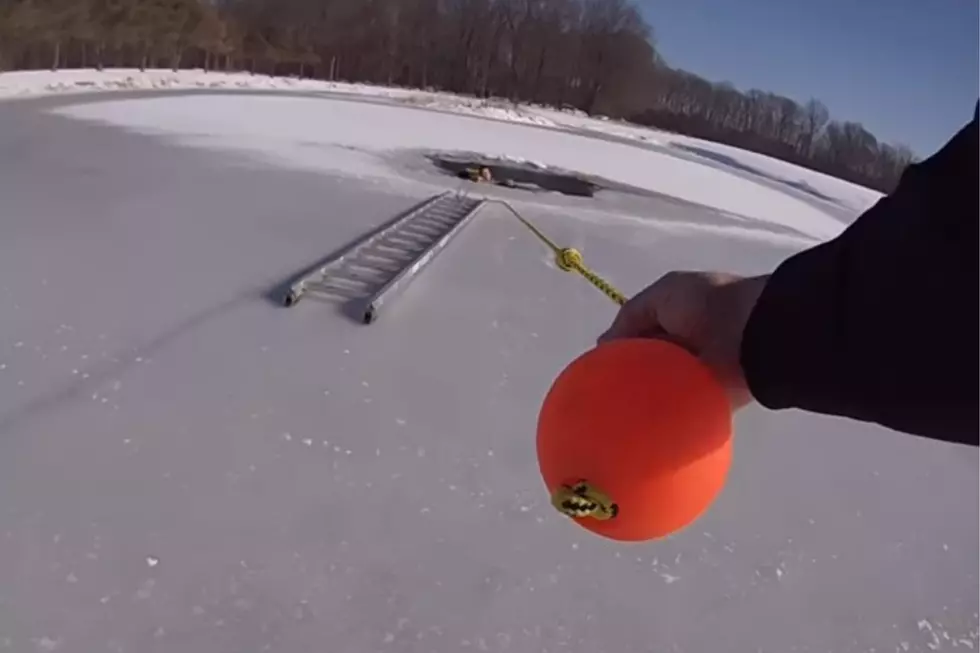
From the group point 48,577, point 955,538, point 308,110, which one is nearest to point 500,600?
point 48,577

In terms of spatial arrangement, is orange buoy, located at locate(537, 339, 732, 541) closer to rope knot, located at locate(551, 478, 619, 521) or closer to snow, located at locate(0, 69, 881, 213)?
rope knot, located at locate(551, 478, 619, 521)

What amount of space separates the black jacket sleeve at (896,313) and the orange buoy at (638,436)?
0.33 feet

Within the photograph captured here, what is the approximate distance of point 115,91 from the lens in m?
15.8

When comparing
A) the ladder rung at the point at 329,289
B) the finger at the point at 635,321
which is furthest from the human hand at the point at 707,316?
the ladder rung at the point at 329,289

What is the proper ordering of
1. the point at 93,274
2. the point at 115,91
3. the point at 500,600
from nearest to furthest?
the point at 500,600
the point at 93,274
the point at 115,91

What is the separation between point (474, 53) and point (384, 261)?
42.6 meters

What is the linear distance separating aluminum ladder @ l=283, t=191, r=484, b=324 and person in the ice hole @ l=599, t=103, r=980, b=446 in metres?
3.92

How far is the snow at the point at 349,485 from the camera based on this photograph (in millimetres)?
2588

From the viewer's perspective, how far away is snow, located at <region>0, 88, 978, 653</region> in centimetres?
259

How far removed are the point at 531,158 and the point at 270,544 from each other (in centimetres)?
1470

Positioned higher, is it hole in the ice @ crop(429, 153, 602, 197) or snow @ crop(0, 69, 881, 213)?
snow @ crop(0, 69, 881, 213)

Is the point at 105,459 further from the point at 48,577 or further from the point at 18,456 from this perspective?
the point at 48,577

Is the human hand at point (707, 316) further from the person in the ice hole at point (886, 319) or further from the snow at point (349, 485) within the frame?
the snow at point (349, 485)

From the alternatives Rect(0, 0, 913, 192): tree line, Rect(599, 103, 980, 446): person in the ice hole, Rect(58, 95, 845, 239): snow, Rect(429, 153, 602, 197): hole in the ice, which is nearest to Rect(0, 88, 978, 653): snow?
Rect(599, 103, 980, 446): person in the ice hole
